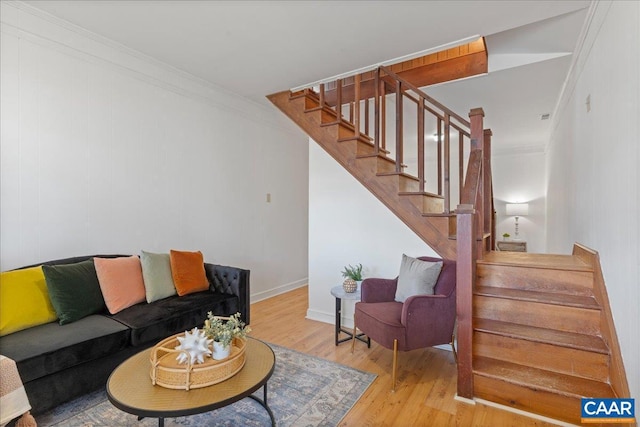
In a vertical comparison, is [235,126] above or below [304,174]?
above

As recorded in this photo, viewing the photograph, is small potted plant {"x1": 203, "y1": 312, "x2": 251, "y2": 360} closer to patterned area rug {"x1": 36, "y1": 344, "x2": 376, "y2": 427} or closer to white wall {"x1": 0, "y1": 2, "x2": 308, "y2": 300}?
patterned area rug {"x1": 36, "y1": 344, "x2": 376, "y2": 427}

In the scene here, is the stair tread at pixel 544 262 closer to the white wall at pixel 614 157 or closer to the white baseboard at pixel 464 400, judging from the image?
the white wall at pixel 614 157

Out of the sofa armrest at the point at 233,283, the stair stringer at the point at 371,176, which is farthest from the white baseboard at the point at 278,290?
the stair stringer at the point at 371,176

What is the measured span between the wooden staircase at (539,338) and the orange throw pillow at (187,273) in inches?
93.7

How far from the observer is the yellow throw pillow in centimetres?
200

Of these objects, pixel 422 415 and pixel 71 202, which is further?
pixel 71 202

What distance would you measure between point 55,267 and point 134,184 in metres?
1.11

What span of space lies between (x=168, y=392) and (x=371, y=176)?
7.84ft

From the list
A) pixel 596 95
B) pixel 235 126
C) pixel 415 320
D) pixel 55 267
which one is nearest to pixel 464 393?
pixel 415 320

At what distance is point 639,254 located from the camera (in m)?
1.45

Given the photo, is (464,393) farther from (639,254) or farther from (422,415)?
(639,254)

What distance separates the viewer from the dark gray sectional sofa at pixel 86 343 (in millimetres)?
1792

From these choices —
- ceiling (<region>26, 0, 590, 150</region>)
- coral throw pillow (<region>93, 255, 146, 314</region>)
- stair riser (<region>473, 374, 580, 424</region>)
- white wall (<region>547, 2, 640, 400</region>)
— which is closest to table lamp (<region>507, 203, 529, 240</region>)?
ceiling (<region>26, 0, 590, 150</region>)

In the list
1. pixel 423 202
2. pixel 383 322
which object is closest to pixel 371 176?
pixel 423 202
